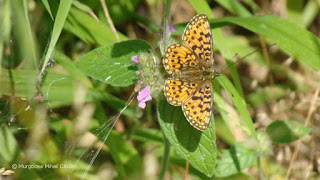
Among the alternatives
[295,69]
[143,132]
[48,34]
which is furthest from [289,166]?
[48,34]

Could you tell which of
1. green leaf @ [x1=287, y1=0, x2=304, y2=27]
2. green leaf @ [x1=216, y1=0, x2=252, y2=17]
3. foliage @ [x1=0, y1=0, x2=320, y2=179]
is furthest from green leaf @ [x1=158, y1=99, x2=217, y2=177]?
green leaf @ [x1=287, y1=0, x2=304, y2=27]

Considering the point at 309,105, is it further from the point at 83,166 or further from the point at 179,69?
the point at 83,166

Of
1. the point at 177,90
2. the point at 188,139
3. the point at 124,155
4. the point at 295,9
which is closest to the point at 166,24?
the point at 177,90

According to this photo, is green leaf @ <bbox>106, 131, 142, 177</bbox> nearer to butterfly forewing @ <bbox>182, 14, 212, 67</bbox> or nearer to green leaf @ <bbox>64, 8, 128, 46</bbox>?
green leaf @ <bbox>64, 8, 128, 46</bbox>

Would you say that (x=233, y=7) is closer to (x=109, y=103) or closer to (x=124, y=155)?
(x=109, y=103)

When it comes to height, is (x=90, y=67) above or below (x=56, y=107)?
above

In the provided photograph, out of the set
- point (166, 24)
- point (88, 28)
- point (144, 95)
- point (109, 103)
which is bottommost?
point (109, 103)

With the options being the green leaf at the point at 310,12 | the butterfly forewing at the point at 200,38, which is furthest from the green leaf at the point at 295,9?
the butterfly forewing at the point at 200,38
